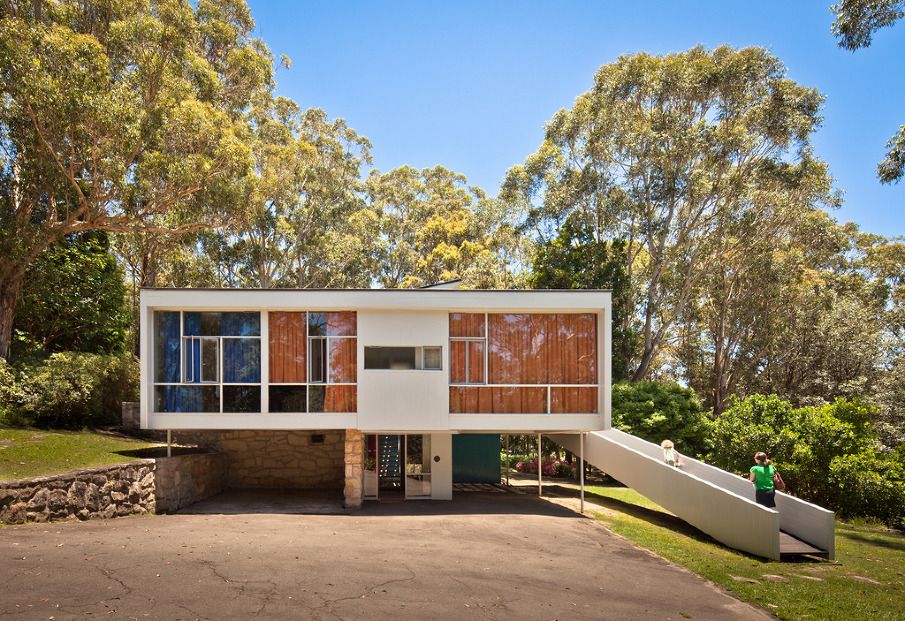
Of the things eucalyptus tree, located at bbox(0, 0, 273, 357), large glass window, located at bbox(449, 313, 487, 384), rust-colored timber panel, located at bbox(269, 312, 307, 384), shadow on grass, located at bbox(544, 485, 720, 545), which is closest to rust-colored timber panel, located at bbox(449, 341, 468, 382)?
large glass window, located at bbox(449, 313, 487, 384)

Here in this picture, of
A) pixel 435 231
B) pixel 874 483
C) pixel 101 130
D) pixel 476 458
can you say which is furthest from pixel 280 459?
pixel 435 231

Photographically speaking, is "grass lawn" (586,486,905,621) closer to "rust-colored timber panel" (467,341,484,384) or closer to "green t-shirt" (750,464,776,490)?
"green t-shirt" (750,464,776,490)

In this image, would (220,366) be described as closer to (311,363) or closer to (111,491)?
(311,363)

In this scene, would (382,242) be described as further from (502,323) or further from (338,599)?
(338,599)

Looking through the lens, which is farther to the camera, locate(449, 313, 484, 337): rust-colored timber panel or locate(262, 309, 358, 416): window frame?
locate(449, 313, 484, 337): rust-colored timber panel

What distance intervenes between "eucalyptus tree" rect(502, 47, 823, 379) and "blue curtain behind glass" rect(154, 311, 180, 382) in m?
18.3

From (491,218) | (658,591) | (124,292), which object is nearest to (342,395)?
(658,591)

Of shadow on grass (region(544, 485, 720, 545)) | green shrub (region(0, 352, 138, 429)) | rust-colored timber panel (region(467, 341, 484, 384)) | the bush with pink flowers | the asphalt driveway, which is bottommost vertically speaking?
the bush with pink flowers

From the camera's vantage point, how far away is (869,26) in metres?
12.6

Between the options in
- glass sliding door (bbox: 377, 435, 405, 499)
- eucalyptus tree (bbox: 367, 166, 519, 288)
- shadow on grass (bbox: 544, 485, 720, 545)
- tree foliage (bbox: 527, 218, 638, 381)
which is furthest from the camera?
eucalyptus tree (bbox: 367, 166, 519, 288)

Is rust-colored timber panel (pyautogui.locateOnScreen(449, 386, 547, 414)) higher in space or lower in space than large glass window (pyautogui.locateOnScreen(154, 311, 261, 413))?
lower

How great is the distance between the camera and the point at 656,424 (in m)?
20.8

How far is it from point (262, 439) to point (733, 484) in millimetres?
12483

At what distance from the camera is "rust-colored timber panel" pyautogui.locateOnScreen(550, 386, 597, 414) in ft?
45.7
